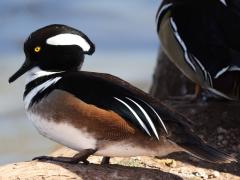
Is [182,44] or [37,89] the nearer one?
[37,89]

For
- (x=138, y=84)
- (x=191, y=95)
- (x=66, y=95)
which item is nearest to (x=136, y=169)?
(x=66, y=95)

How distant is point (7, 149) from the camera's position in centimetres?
768

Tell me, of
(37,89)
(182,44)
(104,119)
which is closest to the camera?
(104,119)

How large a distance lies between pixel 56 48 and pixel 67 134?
0.44 metres

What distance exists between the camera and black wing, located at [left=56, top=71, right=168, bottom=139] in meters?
3.94

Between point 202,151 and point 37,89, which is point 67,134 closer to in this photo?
point 37,89

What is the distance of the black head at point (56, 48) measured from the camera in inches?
162

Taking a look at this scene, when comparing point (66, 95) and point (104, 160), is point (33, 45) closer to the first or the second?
point (66, 95)

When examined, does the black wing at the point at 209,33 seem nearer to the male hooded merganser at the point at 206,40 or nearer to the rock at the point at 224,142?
the male hooded merganser at the point at 206,40

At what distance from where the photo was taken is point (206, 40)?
16.9 ft

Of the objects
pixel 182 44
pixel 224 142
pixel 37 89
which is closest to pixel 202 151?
pixel 37 89

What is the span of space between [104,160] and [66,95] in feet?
1.48

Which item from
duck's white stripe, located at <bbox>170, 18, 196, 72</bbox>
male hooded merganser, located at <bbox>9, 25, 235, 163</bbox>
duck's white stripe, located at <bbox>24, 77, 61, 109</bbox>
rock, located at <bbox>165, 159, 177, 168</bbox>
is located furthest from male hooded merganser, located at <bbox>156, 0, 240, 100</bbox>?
duck's white stripe, located at <bbox>24, 77, 61, 109</bbox>

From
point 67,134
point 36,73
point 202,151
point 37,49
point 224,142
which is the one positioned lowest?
point 224,142
